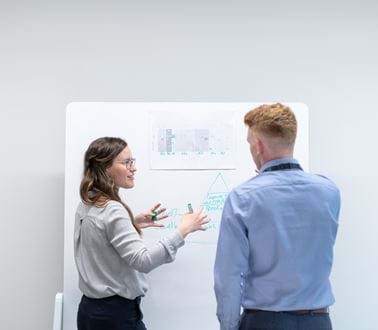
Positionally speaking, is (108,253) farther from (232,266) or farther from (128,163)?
(232,266)

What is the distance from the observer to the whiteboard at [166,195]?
204 centimetres

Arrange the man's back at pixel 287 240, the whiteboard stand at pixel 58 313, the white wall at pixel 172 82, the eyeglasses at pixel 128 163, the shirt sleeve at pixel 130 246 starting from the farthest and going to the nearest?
the white wall at pixel 172 82 → the whiteboard stand at pixel 58 313 → the eyeglasses at pixel 128 163 → the shirt sleeve at pixel 130 246 → the man's back at pixel 287 240

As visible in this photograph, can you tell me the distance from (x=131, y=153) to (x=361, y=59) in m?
1.28

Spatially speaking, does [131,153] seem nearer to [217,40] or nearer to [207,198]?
[207,198]

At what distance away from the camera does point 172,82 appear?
2291 mm

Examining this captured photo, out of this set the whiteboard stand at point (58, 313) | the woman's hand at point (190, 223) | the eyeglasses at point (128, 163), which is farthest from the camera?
the whiteboard stand at point (58, 313)

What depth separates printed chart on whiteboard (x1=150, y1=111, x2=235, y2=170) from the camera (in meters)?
2.08

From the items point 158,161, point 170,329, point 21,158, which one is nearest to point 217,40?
point 158,161

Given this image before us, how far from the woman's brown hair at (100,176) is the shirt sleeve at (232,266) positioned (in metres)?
0.50

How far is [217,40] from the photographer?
232 centimetres

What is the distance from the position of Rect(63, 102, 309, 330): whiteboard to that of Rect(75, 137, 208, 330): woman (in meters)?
0.28

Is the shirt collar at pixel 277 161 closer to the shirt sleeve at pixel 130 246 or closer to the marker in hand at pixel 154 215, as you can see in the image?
the shirt sleeve at pixel 130 246

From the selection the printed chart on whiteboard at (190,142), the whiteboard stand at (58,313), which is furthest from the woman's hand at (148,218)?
the whiteboard stand at (58,313)

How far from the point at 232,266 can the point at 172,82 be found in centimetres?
120
